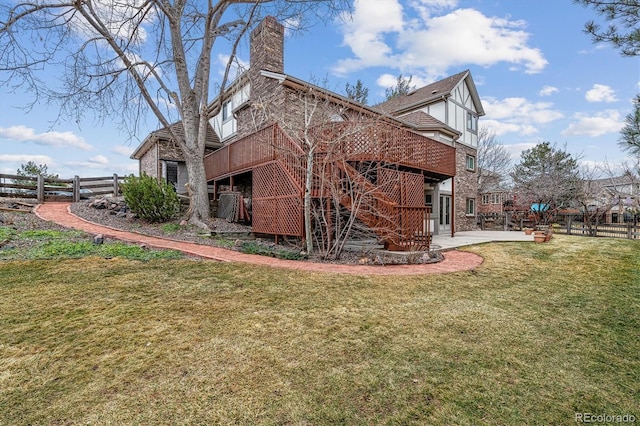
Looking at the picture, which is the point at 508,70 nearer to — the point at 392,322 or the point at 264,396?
the point at 392,322

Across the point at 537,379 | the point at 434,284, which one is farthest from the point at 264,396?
the point at 434,284

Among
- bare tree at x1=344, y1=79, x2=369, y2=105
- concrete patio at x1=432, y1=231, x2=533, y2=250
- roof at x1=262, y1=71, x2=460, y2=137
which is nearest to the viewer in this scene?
concrete patio at x1=432, y1=231, x2=533, y2=250

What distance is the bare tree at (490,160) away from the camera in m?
30.5

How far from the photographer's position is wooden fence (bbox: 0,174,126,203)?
539 inches

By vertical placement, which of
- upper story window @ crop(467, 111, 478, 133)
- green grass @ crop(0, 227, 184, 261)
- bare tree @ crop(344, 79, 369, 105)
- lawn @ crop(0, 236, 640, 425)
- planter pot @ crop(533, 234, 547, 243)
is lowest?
lawn @ crop(0, 236, 640, 425)

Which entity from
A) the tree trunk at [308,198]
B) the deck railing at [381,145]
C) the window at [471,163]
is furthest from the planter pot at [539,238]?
the tree trunk at [308,198]

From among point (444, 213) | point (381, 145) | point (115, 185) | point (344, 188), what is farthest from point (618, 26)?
point (115, 185)

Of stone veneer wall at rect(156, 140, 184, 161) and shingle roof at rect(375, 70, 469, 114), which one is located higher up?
shingle roof at rect(375, 70, 469, 114)

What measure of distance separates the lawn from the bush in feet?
18.0

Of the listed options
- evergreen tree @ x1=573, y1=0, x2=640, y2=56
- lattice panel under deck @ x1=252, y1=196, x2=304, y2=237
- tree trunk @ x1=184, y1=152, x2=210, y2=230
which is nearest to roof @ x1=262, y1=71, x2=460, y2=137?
lattice panel under deck @ x1=252, y1=196, x2=304, y2=237

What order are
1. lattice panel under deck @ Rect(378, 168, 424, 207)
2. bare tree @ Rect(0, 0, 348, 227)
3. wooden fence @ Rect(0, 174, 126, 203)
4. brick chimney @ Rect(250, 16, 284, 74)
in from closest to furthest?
lattice panel under deck @ Rect(378, 168, 424, 207) < bare tree @ Rect(0, 0, 348, 227) < brick chimney @ Rect(250, 16, 284, 74) < wooden fence @ Rect(0, 174, 126, 203)

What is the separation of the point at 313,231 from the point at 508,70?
14567mm

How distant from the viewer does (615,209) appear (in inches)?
A: 1278

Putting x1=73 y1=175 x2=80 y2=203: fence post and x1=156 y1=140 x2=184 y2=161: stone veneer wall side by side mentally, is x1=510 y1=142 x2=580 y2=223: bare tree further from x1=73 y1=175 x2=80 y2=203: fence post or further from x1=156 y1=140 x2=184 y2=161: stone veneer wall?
x1=73 y1=175 x2=80 y2=203: fence post
